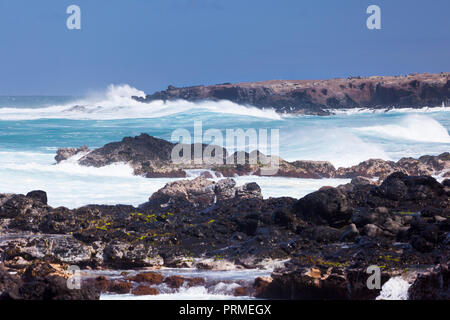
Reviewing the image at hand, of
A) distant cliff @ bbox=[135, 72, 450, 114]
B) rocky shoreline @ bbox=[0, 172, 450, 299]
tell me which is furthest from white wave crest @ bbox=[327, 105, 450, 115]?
rocky shoreline @ bbox=[0, 172, 450, 299]

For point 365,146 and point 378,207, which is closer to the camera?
point 378,207

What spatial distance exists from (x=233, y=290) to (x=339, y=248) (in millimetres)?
2358

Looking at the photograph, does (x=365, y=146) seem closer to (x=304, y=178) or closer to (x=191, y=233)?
(x=304, y=178)

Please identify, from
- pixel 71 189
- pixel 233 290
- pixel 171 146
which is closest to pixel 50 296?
pixel 233 290

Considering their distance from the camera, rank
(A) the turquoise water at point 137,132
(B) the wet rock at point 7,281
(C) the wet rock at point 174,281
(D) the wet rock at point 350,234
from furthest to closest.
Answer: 1. (A) the turquoise water at point 137,132
2. (D) the wet rock at point 350,234
3. (C) the wet rock at point 174,281
4. (B) the wet rock at point 7,281

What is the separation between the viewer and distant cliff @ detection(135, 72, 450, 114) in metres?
89.1

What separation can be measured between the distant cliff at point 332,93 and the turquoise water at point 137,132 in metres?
10.8

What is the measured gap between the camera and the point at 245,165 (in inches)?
1040

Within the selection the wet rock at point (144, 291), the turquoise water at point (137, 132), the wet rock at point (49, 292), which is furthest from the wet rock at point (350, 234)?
the turquoise water at point (137, 132)

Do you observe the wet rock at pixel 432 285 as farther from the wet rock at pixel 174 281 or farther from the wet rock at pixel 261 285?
the wet rock at pixel 174 281

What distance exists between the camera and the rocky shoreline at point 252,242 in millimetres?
9289

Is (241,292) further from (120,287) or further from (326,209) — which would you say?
(326,209)

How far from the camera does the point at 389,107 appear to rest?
3529 inches

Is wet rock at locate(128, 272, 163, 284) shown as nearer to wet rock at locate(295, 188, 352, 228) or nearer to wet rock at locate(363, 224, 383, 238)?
wet rock at locate(295, 188, 352, 228)
